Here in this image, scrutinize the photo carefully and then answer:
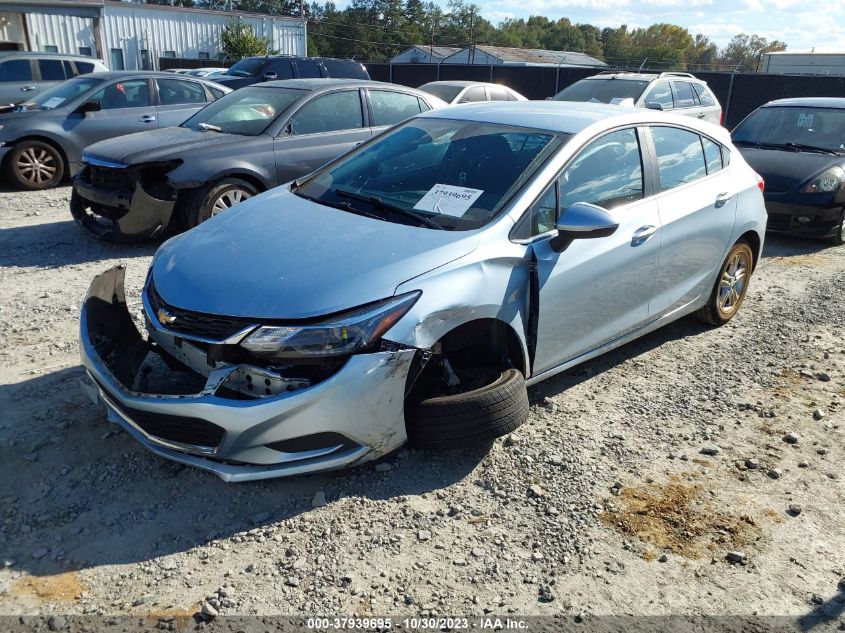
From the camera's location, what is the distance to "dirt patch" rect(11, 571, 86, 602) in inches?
106

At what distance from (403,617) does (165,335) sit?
1704 millimetres

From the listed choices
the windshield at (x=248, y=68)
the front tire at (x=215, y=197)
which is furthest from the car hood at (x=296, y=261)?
the windshield at (x=248, y=68)

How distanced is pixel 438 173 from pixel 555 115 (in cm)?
86

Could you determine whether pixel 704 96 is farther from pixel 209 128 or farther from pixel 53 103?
pixel 53 103

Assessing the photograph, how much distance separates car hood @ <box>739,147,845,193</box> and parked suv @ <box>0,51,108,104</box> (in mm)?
11167

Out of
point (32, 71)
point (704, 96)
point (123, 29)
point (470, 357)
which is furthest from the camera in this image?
point (123, 29)

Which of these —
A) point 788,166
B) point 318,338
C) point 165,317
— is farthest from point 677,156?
point 788,166

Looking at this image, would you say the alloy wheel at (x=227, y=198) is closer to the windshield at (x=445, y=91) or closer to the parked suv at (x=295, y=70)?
the windshield at (x=445, y=91)

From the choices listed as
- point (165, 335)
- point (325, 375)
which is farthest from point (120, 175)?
point (325, 375)

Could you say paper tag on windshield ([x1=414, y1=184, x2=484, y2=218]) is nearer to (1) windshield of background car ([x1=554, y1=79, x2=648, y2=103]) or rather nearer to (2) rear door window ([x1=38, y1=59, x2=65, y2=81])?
(1) windshield of background car ([x1=554, y1=79, x2=648, y2=103])

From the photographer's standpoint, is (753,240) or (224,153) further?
(224,153)

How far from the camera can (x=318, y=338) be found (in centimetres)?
309

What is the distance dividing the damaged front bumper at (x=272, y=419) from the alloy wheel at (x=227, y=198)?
3.83 metres

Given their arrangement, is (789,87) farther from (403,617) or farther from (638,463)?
(403,617)
